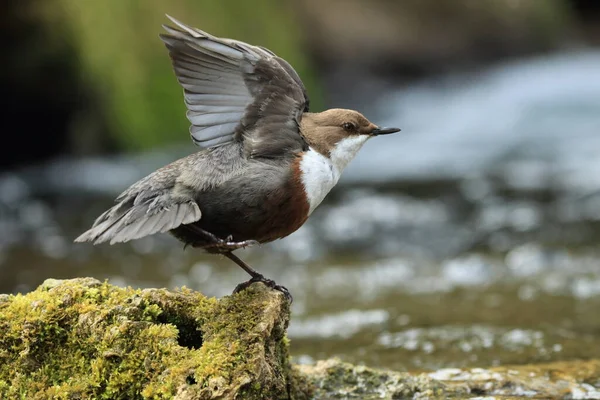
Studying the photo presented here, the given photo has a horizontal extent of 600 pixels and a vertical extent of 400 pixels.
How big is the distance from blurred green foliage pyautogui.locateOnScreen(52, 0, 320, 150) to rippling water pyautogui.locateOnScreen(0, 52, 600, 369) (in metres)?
0.53

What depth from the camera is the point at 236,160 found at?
3641 millimetres

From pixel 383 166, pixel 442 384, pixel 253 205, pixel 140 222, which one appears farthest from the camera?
pixel 383 166

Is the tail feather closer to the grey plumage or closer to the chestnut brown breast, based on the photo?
the grey plumage

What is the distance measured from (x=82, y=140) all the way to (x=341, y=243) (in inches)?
227

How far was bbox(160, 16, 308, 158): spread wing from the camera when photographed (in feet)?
11.9

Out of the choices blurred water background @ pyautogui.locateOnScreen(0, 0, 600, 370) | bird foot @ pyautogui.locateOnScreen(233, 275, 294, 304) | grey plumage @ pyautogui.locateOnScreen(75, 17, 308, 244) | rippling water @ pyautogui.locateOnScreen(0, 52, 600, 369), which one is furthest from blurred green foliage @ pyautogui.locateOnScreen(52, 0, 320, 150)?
bird foot @ pyautogui.locateOnScreen(233, 275, 294, 304)

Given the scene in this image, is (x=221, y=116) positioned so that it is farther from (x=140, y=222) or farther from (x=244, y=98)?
→ (x=140, y=222)

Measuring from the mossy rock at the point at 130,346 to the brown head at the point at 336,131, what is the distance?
99 centimetres

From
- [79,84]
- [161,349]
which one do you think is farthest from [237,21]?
[161,349]

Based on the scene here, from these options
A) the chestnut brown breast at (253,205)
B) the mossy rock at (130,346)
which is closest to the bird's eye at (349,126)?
the chestnut brown breast at (253,205)

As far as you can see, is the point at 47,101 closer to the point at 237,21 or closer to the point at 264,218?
the point at 237,21

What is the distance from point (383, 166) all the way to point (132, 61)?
426 cm

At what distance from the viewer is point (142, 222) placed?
128 inches

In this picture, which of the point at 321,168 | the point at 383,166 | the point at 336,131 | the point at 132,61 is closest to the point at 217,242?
the point at 321,168
